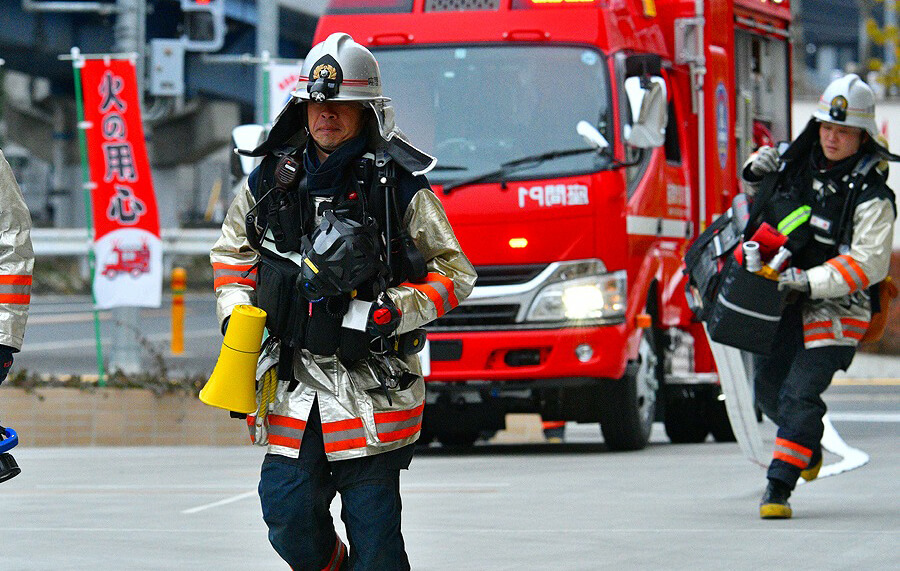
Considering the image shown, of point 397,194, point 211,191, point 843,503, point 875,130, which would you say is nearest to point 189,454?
point 843,503

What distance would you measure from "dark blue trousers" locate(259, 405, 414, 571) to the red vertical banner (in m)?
9.41

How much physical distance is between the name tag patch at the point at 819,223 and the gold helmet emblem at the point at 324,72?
12.2 ft

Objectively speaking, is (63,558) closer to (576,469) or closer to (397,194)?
(397,194)

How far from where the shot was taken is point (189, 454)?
42.7ft

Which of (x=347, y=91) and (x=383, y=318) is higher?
(x=347, y=91)

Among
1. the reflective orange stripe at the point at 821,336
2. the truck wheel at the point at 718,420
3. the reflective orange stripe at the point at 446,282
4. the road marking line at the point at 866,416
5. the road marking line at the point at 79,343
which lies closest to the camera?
the reflective orange stripe at the point at 446,282

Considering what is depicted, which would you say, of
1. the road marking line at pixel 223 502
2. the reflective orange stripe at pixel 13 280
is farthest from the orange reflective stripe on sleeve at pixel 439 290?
the road marking line at pixel 223 502

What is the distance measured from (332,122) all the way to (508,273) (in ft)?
19.9

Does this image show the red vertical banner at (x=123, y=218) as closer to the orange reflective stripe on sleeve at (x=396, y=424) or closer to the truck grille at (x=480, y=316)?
the truck grille at (x=480, y=316)

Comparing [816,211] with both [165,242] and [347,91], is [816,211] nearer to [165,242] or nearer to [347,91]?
[347,91]

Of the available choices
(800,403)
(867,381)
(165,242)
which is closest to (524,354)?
(800,403)

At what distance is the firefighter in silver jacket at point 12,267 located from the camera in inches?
234

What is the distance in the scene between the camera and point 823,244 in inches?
336

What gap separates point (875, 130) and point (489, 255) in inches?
135
